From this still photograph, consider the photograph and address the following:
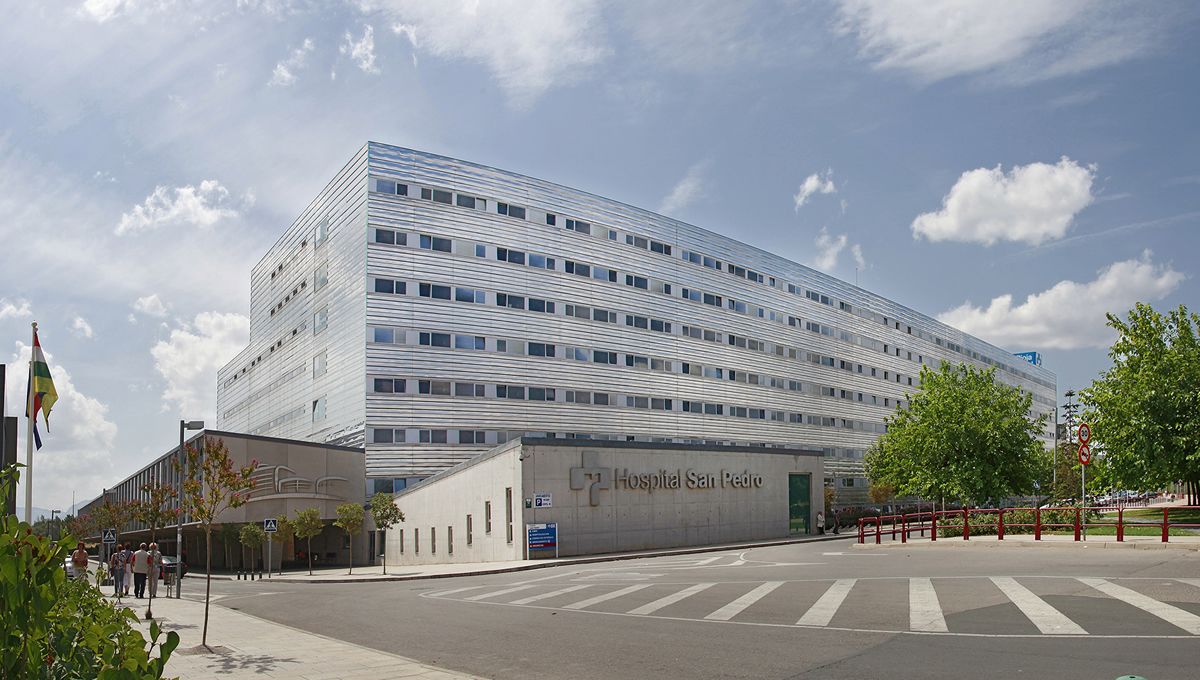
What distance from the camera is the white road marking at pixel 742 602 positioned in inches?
631

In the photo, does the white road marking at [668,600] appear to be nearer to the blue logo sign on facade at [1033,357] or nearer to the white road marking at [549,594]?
the white road marking at [549,594]

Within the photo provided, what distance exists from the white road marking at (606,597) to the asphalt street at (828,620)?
0.06 metres

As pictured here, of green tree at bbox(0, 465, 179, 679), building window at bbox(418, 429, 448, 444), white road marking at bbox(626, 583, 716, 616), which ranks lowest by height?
white road marking at bbox(626, 583, 716, 616)

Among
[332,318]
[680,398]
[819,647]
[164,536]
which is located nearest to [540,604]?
[819,647]

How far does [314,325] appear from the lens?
6669 centimetres

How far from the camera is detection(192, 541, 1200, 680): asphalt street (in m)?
11.0

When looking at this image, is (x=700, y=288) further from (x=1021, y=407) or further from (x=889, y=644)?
(x=889, y=644)

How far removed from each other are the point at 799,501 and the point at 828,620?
3982 cm

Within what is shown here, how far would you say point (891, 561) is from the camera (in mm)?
24859

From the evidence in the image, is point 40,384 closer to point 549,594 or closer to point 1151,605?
point 549,594

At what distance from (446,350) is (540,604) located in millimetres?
39924

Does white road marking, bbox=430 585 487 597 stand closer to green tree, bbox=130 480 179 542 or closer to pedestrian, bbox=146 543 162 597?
pedestrian, bbox=146 543 162 597

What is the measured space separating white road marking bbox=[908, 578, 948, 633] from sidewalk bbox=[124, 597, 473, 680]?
6744mm

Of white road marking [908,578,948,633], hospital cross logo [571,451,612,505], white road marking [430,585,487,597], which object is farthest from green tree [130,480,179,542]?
white road marking [908,578,948,633]
